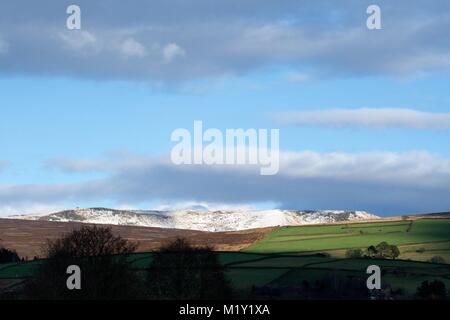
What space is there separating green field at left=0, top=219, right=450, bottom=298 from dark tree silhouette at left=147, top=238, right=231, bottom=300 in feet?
8.57

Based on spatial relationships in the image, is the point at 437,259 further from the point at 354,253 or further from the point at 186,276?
the point at 186,276

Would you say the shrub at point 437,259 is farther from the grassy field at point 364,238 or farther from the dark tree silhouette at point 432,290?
the dark tree silhouette at point 432,290

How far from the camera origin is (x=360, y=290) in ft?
294

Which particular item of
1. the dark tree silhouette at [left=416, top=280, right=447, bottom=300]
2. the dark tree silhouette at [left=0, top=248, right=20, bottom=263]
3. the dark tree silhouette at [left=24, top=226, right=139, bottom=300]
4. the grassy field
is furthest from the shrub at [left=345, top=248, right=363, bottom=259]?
the dark tree silhouette at [left=0, top=248, right=20, bottom=263]

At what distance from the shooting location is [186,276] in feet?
278

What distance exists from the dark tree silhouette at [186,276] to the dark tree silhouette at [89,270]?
10.9ft

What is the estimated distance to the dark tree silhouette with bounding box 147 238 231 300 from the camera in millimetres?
83188

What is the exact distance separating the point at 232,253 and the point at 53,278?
54362 mm

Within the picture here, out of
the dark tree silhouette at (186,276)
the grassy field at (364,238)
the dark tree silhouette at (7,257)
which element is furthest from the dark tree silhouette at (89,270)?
the dark tree silhouette at (7,257)

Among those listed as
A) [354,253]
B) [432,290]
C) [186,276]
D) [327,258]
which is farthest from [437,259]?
[186,276]

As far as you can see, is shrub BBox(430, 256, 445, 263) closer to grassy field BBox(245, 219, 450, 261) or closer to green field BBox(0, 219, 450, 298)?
green field BBox(0, 219, 450, 298)

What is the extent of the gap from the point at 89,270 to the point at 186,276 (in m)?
11.0
